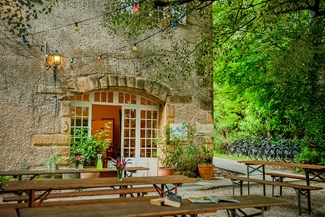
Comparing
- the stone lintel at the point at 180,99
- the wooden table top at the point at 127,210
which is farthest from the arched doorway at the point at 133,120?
the wooden table top at the point at 127,210

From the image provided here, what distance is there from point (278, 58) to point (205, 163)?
3.54 m

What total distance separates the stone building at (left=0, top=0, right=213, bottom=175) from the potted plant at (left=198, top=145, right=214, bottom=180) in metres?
0.27

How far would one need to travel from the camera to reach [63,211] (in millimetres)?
2656

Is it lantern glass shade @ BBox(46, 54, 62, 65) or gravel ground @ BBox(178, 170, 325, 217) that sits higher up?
lantern glass shade @ BBox(46, 54, 62, 65)

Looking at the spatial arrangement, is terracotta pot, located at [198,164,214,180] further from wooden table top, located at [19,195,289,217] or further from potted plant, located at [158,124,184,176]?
wooden table top, located at [19,195,289,217]

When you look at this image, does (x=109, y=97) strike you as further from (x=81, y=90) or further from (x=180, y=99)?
(x=180, y=99)

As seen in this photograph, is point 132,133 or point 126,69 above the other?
point 126,69

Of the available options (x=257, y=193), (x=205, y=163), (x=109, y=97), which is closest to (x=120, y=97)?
(x=109, y=97)

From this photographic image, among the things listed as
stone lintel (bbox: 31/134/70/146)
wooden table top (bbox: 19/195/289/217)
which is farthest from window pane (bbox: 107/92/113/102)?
wooden table top (bbox: 19/195/289/217)

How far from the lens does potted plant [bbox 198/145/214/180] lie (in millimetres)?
8133

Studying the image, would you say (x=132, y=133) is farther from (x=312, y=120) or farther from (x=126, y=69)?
(x=312, y=120)

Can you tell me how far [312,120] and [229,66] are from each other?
120 inches

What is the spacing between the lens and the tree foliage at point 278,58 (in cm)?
583

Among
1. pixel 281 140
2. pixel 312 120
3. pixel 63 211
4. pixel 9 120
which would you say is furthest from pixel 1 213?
pixel 281 140
